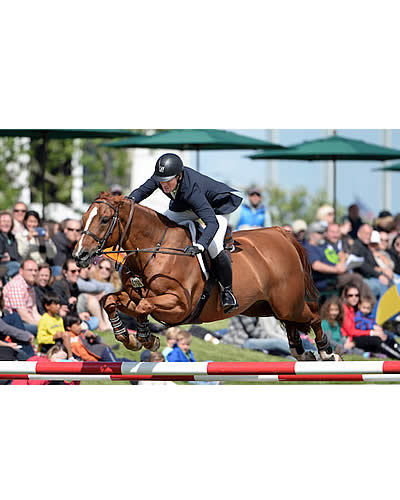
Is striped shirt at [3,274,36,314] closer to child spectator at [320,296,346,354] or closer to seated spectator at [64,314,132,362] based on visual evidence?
seated spectator at [64,314,132,362]

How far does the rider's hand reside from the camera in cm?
688

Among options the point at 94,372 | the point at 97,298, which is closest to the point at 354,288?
the point at 97,298

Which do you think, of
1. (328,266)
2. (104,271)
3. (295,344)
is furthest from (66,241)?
(295,344)

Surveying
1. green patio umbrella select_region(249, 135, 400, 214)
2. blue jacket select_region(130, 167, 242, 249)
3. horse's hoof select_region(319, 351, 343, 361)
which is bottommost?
horse's hoof select_region(319, 351, 343, 361)

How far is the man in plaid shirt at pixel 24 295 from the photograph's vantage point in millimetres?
10312

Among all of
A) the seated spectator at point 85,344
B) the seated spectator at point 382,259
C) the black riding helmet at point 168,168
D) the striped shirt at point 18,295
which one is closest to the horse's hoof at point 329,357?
the black riding helmet at point 168,168

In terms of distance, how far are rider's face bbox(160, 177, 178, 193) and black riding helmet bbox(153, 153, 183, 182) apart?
8 cm

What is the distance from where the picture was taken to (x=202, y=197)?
6.94 m

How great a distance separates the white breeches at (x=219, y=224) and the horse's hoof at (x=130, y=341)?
3.14ft

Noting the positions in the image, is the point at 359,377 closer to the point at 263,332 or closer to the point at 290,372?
the point at 290,372

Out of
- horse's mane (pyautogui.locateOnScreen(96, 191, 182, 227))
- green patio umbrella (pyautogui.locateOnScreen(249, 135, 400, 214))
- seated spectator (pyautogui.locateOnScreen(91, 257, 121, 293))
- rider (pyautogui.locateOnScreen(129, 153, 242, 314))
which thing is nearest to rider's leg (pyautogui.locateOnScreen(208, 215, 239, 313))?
rider (pyautogui.locateOnScreen(129, 153, 242, 314))

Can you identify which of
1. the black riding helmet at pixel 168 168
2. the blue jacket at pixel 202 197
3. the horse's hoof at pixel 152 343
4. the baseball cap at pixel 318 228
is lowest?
the horse's hoof at pixel 152 343

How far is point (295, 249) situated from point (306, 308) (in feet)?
1.95

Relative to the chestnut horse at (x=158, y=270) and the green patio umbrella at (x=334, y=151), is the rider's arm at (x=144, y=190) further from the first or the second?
the green patio umbrella at (x=334, y=151)
